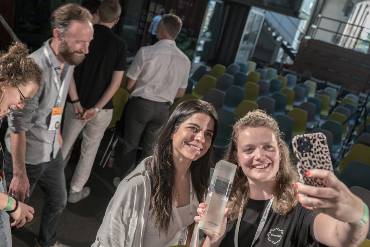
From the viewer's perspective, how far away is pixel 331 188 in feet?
3.31

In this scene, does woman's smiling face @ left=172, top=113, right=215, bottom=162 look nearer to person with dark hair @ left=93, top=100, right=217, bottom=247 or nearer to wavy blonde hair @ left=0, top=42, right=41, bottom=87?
person with dark hair @ left=93, top=100, right=217, bottom=247

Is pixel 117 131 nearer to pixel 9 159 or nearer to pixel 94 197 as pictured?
pixel 94 197

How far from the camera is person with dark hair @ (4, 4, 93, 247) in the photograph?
7.06 feet

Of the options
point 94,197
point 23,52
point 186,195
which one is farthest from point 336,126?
point 23,52

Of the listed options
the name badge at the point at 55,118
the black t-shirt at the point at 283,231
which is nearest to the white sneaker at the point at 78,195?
the name badge at the point at 55,118

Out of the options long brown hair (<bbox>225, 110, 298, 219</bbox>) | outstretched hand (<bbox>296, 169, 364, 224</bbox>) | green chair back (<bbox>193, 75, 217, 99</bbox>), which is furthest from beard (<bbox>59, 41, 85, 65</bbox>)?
green chair back (<bbox>193, 75, 217, 99</bbox>)

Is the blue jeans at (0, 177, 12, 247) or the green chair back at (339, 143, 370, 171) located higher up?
the blue jeans at (0, 177, 12, 247)

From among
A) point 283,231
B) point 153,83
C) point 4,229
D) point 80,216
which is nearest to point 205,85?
point 153,83

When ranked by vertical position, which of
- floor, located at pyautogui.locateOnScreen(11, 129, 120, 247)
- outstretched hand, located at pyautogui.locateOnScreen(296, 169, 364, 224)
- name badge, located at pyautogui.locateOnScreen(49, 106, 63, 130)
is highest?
outstretched hand, located at pyautogui.locateOnScreen(296, 169, 364, 224)

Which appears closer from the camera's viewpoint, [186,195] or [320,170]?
[320,170]

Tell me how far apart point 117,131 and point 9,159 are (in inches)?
67.0

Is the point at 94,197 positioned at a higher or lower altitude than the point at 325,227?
lower

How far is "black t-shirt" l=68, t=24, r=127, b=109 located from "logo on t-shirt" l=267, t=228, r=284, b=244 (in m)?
2.13

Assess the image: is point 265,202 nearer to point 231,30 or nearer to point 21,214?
point 21,214
